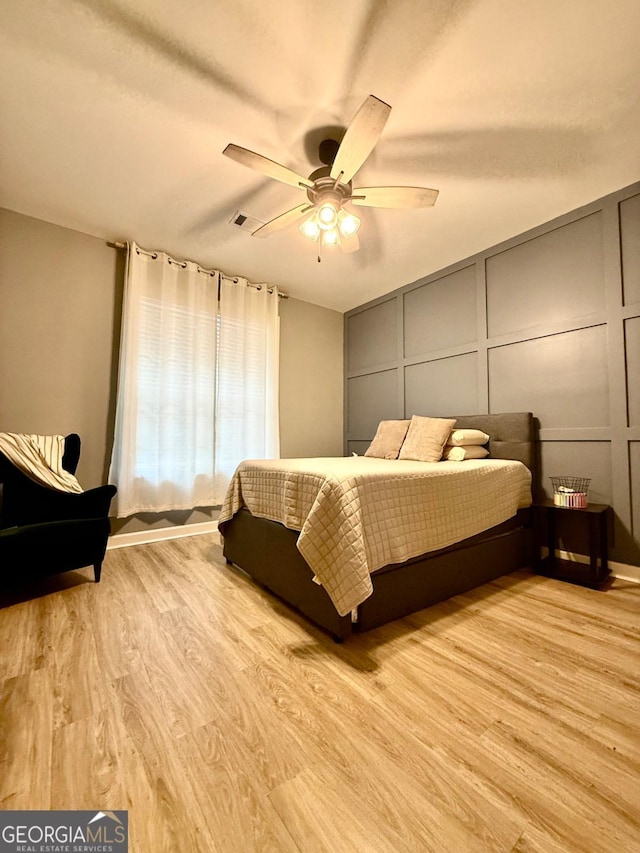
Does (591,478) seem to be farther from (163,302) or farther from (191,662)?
(163,302)

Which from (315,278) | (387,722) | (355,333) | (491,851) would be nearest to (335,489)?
(387,722)

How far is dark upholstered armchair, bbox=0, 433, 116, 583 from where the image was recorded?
190cm

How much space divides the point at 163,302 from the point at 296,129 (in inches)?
74.9

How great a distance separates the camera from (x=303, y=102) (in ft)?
5.71

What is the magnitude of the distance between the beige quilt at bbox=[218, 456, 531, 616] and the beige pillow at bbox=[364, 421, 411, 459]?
0.94m

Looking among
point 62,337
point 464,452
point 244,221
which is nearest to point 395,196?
point 244,221

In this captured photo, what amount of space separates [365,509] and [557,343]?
2.26 metres

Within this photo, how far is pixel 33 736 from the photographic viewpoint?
3.39 ft

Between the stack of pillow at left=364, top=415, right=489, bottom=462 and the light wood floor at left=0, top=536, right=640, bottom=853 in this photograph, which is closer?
the light wood floor at left=0, top=536, right=640, bottom=853

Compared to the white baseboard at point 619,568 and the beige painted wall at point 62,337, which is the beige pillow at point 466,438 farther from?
the beige painted wall at point 62,337

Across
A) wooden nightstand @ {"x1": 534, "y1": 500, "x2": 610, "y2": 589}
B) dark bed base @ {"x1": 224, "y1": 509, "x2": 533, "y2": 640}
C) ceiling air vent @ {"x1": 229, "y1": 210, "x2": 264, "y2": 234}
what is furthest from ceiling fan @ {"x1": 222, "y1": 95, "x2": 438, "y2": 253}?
wooden nightstand @ {"x1": 534, "y1": 500, "x2": 610, "y2": 589}

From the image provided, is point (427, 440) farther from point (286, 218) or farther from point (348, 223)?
point (286, 218)

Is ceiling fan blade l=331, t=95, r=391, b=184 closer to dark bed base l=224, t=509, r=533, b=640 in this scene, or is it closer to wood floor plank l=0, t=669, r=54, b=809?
dark bed base l=224, t=509, r=533, b=640

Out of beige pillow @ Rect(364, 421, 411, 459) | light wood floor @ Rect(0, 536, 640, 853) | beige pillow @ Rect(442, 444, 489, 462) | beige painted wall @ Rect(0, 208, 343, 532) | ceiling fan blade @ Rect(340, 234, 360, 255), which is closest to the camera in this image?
light wood floor @ Rect(0, 536, 640, 853)
